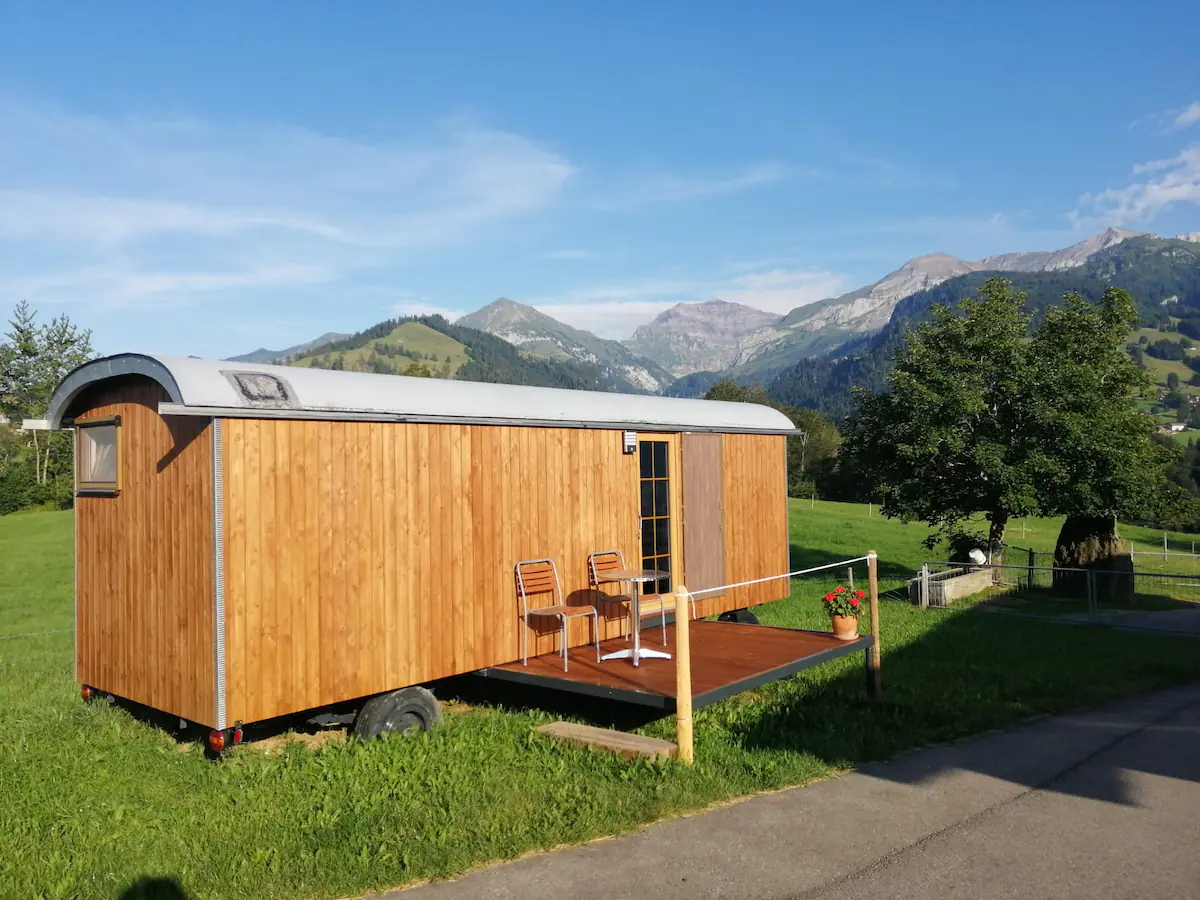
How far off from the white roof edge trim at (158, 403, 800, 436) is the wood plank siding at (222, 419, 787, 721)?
7 centimetres

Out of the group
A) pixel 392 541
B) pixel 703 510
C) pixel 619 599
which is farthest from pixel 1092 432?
pixel 392 541

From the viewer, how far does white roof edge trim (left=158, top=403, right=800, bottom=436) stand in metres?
6.12

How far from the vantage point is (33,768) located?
21.1 feet

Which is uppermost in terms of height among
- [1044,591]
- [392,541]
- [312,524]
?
[312,524]

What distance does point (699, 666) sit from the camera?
8.01 meters

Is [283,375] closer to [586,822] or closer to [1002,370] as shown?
[586,822]

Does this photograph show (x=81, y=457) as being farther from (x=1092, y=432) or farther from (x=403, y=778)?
(x=1092, y=432)

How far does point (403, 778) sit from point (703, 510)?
509 cm

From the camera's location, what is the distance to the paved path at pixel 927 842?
4652 millimetres

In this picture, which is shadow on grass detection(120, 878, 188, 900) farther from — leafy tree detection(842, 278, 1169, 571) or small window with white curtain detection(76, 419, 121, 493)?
leafy tree detection(842, 278, 1169, 571)

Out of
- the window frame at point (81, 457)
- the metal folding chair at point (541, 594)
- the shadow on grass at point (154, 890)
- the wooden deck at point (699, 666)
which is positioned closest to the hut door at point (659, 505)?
the wooden deck at point (699, 666)

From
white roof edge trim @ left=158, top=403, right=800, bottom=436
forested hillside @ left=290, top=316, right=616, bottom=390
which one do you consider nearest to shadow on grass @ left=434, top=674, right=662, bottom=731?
white roof edge trim @ left=158, top=403, right=800, bottom=436

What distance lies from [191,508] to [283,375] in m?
1.18

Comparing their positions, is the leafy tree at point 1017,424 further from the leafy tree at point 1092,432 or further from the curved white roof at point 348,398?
the curved white roof at point 348,398
